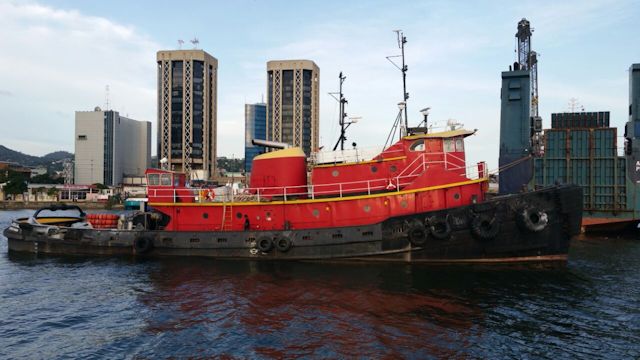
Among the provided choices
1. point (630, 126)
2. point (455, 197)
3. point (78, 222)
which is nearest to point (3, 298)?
point (78, 222)

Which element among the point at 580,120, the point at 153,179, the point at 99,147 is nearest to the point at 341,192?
the point at 153,179

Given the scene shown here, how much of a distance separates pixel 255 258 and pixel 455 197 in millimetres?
7809

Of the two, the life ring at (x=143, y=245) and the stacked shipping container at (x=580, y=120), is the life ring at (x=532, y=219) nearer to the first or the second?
the life ring at (x=143, y=245)

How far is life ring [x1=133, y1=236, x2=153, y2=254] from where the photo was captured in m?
16.8

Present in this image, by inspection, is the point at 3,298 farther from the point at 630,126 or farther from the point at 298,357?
the point at 630,126

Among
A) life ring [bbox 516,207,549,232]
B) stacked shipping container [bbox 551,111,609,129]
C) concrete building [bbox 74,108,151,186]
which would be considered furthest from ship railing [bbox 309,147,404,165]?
concrete building [bbox 74,108,151,186]

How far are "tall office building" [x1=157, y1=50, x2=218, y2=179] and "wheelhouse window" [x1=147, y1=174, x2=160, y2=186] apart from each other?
84.1 m

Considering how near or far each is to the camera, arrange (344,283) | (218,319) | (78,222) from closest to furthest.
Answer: (218,319) < (344,283) < (78,222)

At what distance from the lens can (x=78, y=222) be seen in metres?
20.7

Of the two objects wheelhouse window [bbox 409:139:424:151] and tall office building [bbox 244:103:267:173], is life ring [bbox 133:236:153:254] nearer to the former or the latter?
wheelhouse window [bbox 409:139:424:151]

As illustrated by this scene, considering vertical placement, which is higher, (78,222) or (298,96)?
(298,96)

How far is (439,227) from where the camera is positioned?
1442cm

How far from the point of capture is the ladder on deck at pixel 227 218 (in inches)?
653

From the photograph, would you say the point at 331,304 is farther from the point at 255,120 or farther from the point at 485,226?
the point at 255,120
